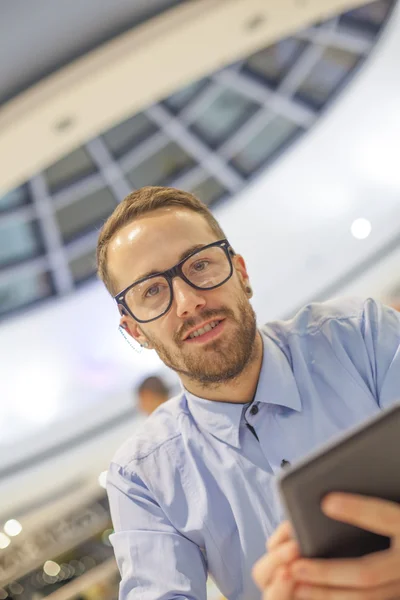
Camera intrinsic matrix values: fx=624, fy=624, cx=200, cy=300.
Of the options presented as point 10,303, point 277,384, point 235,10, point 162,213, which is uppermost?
point 10,303

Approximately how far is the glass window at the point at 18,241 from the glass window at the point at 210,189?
2611 mm

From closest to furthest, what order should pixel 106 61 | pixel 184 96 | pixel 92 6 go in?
pixel 92 6
pixel 106 61
pixel 184 96

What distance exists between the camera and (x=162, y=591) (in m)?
1.40

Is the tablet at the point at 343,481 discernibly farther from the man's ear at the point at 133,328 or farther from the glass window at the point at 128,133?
the glass window at the point at 128,133

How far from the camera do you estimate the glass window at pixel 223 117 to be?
9.44 m

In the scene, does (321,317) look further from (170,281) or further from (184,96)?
(184,96)

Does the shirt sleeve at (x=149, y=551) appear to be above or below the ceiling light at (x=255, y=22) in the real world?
below

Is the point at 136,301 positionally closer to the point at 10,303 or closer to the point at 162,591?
the point at 162,591

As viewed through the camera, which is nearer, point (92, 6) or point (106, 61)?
point (92, 6)

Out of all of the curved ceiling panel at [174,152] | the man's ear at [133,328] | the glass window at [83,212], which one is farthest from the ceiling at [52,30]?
the glass window at [83,212]

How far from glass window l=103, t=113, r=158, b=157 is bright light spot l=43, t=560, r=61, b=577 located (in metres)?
5.84

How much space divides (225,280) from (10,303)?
8.75 meters

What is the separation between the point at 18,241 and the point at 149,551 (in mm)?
8427

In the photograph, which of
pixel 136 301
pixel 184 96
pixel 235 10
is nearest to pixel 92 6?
pixel 235 10
